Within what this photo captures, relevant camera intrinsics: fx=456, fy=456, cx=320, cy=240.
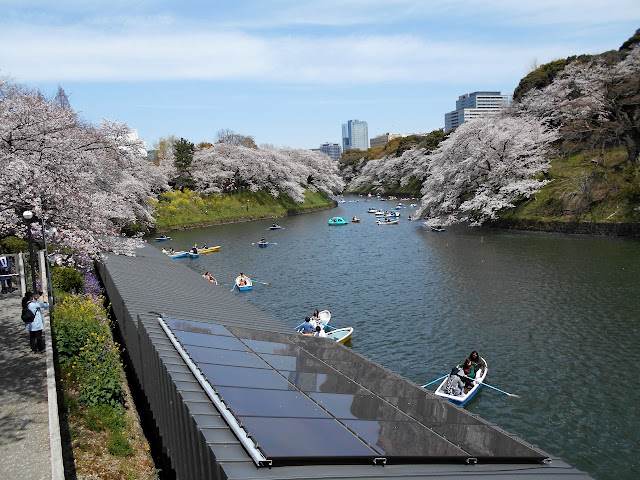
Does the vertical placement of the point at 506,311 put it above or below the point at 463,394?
above

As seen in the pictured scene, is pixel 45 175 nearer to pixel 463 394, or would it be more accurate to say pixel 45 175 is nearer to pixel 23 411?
pixel 23 411

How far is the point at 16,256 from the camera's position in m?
20.6

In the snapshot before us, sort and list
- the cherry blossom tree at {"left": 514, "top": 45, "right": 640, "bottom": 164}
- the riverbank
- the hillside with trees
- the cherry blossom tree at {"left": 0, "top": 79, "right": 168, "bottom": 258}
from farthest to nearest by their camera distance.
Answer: the riverbank < the cherry blossom tree at {"left": 514, "top": 45, "right": 640, "bottom": 164} < the hillside with trees < the cherry blossom tree at {"left": 0, "top": 79, "right": 168, "bottom": 258}

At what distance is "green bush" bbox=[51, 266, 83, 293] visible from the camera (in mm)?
21203

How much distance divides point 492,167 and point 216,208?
142 ft

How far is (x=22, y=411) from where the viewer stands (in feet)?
34.6

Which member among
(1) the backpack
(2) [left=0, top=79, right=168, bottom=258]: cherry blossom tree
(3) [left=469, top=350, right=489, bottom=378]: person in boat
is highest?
(2) [left=0, top=79, right=168, bottom=258]: cherry blossom tree

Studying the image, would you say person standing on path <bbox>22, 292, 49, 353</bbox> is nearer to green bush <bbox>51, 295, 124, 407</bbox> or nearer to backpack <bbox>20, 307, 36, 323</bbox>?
backpack <bbox>20, 307, 36, 323</bbox>

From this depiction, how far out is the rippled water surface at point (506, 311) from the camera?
14656 mm

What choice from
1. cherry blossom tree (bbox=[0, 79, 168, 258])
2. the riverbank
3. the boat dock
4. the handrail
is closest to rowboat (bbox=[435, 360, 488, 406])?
the boat dock

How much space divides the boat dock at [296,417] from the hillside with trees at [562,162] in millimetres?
42257

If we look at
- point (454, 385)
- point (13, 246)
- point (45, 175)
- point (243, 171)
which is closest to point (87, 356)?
point (45, 175)

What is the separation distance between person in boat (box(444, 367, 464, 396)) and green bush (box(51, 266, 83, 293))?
1703 centimetres

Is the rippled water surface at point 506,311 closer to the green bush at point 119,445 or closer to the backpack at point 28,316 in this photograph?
the green bush at point 119,445
